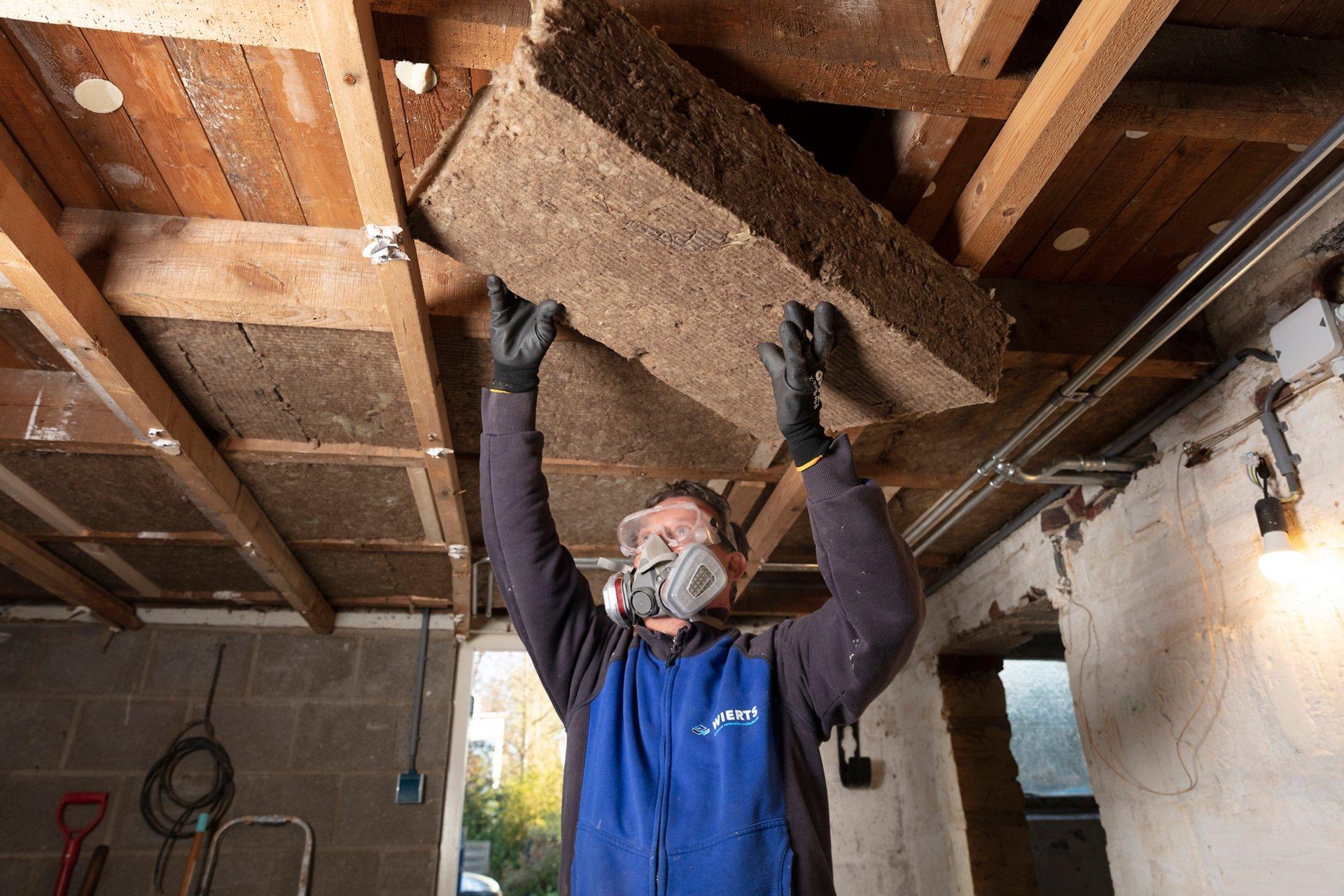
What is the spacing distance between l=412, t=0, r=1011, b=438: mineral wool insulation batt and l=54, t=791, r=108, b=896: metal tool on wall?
3490 millimetres

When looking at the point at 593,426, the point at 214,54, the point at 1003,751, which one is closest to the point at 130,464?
the point at 593,426

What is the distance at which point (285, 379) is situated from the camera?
218cm

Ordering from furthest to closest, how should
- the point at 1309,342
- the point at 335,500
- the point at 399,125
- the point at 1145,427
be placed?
1. the point at 335,500
2. the point at 1145,427
3. the point at 1309,342
4. the point at 399,125

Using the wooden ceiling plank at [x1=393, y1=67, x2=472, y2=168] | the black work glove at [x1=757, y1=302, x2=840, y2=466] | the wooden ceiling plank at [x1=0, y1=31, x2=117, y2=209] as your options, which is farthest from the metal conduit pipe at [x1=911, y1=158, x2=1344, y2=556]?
the wooden ceiling plank at [x1=0, y1=31, x2=117, y2=209]

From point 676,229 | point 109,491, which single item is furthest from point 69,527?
point 676,229

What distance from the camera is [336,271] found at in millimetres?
1822

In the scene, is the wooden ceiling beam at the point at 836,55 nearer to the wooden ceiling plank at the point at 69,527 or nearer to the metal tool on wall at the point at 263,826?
the wooden ceiling plank at the point at 69,527

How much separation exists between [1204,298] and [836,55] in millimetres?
907

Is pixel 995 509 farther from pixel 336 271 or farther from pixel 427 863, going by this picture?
pixel 427 863

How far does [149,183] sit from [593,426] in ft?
3.79

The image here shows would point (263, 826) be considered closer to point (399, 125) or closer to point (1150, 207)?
point (399, 125)

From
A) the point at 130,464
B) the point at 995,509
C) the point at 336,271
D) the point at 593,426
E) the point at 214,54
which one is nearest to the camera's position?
the point at 214,54

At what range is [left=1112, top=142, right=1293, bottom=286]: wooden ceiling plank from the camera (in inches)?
66.8

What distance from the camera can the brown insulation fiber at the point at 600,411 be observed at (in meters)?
2.08
